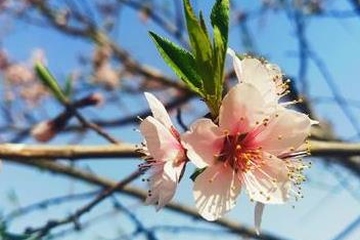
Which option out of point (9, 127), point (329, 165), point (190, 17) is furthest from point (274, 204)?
point (9, 127)

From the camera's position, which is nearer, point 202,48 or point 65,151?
point 202,48

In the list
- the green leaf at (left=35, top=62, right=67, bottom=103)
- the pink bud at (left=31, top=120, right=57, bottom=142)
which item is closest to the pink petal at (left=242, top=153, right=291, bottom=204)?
the green leaf at (left=35, top=62, right=67, bottom=103)

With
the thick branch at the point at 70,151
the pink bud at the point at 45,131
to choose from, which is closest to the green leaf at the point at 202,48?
the thick branch at the point at 70,151

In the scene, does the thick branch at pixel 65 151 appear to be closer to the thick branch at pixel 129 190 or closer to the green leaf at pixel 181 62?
the green leaf at pixel 181 62

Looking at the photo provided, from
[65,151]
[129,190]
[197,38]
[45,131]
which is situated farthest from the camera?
[129,190]

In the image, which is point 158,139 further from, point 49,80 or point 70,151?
point 49,80

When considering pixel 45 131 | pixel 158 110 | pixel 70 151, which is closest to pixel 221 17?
pixel 158 110

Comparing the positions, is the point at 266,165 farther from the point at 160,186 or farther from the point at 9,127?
the point at 9,127

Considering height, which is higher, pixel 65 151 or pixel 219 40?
pixel 219 40
